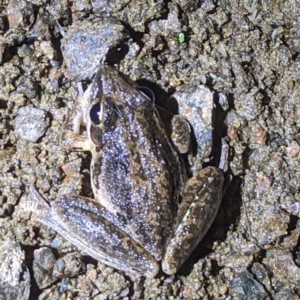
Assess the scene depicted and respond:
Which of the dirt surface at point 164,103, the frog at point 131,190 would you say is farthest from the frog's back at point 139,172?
the dirt surface at point 164,103

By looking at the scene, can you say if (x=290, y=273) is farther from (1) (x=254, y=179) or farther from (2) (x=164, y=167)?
(2) (x=164, y=167)

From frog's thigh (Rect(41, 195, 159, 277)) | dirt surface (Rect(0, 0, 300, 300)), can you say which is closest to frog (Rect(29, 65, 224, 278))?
frog's thigh (Rect(41, 195, 159, 277))

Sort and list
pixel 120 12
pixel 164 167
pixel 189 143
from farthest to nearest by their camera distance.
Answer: pixel 120 12, pixel 189 143, pixel 164 167

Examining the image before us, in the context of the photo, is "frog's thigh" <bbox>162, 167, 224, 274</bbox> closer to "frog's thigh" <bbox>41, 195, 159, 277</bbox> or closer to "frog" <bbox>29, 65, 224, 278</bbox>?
"frog" <bbox>29, 65, 224, 278</bbox>

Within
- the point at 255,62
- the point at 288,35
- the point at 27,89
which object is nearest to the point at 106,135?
the point at 27,89

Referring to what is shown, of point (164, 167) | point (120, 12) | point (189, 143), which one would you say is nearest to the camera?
point (164, 167)

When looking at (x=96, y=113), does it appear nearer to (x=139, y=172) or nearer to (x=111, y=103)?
(x=111, y=103)
